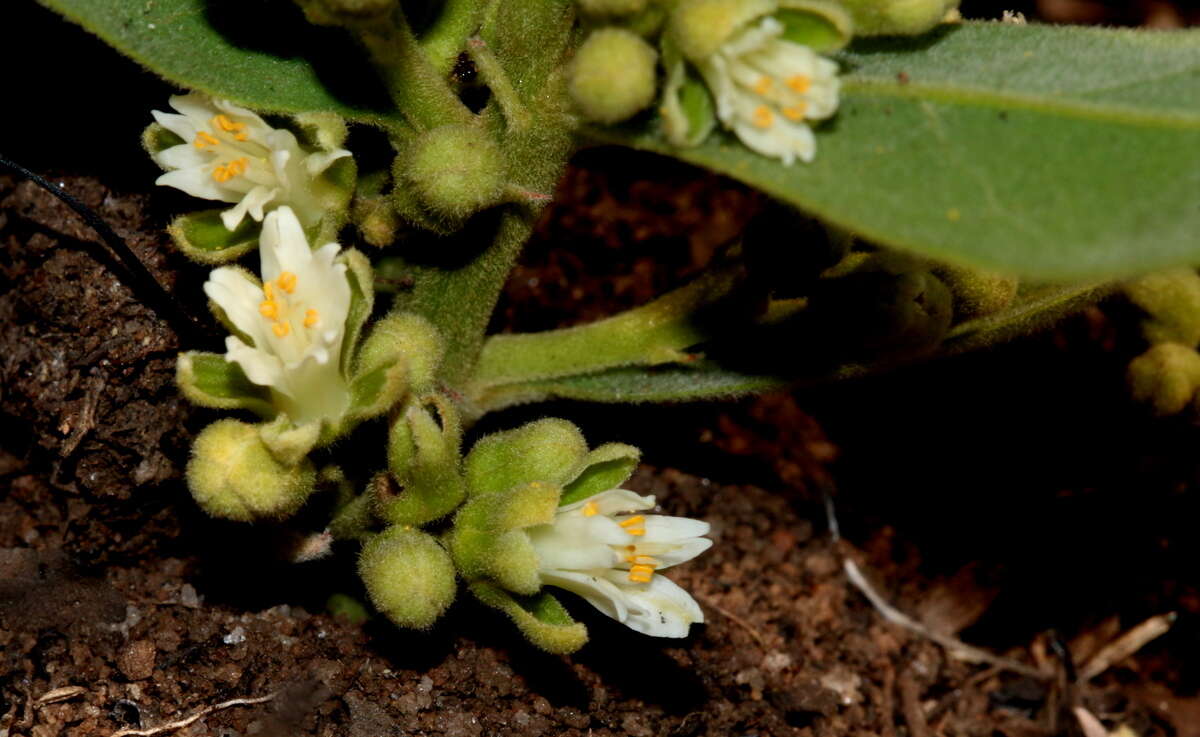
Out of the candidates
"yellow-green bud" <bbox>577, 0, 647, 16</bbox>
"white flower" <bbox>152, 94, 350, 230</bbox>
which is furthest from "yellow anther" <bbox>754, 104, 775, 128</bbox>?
"white flower" <bbox>152, 94, 350, 230</bbox>

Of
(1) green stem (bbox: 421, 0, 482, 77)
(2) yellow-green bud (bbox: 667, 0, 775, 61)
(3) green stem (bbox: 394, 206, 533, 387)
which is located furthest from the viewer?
(3) green stem (bbox: 394, 206, 533, 387)

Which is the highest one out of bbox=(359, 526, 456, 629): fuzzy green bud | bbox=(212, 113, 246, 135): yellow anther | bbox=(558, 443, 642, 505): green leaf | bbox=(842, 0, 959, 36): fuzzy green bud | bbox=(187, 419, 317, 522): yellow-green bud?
bbox=(842, 0, 959, 36): fuzzy green bud

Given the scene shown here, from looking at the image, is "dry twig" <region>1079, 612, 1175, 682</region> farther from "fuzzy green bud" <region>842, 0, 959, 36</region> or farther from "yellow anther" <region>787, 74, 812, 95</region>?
"yellow anther" <region>787, 74, 812, 95</region>

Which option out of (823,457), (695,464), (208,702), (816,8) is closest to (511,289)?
(695,464)

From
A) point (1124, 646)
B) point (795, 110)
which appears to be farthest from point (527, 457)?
point (1124, 646)

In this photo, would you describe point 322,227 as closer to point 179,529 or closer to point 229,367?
point 229,367

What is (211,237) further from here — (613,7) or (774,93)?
(774,93)

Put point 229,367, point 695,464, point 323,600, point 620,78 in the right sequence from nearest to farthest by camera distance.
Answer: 1. point 620,78
2. point 229,367
3. point 323,600
4. point 695,464

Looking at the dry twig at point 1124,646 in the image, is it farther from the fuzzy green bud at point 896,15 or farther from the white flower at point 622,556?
the fuzzy green bud at point 896,15
